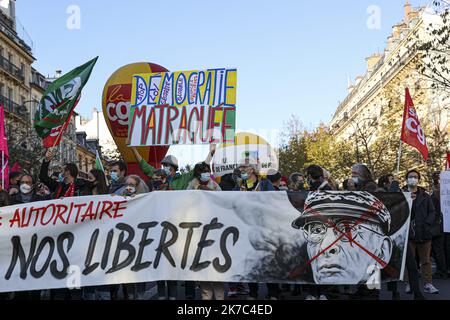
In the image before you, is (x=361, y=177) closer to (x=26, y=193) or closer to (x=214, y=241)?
(x=214, y=241)

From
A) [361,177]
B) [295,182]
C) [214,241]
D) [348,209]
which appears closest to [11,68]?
[295,182]

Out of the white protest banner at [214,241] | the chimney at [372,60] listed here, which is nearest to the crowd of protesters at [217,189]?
the white protest banner at [214,241]

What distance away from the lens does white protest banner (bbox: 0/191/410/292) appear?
7.13 m

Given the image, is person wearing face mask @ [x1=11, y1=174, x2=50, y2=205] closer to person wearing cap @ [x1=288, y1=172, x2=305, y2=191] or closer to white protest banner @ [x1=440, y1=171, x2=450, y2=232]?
person wearing cap @ [x1=288, y1=172, x2=305, y2=191]

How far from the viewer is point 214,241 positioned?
7.18m

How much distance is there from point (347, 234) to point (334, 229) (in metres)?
0.15

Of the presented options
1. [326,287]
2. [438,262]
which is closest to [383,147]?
[438,262]

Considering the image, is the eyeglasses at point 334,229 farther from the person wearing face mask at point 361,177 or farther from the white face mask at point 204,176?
the person wearing face mask at point 361,177

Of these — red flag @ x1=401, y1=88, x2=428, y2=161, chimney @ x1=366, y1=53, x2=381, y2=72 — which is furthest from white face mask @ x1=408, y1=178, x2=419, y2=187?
chimney @ x1=366, y1=53, x2=381, y2=72

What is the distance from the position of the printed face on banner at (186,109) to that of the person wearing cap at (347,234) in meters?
3.18

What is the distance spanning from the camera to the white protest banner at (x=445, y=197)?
33.5 feet

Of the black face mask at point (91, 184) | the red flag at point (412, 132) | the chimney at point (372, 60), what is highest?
the chimney at point (372, 60)

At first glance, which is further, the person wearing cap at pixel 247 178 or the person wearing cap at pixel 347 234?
the person wearing cap at pixel 247 178

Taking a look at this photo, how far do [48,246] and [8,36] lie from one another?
46207 mm
